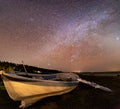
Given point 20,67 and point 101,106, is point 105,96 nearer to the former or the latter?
point 101,106

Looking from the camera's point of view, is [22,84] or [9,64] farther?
[9,64]

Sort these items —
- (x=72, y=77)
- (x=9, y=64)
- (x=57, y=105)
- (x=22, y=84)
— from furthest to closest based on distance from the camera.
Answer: (x=9, y=64)
(x=72, y=77)
(x=57, y=105)
(x=22, y=84)

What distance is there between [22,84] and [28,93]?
147 centimetres

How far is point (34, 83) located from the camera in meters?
28.4

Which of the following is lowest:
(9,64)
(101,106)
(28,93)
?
(101,106)

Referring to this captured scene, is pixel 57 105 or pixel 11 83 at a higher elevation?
pixel 11 83

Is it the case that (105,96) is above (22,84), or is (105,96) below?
below

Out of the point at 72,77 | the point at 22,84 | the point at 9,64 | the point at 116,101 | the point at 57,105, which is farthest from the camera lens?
the point at 9,64

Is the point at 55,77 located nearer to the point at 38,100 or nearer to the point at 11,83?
the point at 38,100

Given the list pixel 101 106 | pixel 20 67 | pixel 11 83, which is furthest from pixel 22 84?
pixel 20 67

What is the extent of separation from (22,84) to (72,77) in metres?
10.9

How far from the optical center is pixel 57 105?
3055cm

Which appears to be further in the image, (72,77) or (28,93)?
(72,77)

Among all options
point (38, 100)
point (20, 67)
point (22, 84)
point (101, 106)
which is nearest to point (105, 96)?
point (101, 106)
